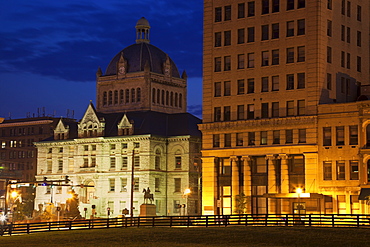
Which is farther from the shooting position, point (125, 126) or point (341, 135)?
point (125, 126)

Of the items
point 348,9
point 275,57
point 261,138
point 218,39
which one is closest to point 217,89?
point 218,39

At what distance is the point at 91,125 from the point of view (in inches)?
6614

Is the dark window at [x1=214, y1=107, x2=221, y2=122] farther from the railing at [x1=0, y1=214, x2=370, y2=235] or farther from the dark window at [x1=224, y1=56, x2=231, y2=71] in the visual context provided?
the railing at [x1=0, y1=214, x2=370, y2=235]

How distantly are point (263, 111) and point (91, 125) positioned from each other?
70687mm

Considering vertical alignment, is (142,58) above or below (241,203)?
above

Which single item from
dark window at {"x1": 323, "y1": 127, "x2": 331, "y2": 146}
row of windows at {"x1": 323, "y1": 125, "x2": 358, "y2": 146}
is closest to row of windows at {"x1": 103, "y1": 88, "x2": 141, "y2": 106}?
dark window at {"x1": 323, "y1": 127, "x2": 331, "y2": 146}

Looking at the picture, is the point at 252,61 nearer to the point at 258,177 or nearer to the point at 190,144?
the point at 258,177

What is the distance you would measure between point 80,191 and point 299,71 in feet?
248

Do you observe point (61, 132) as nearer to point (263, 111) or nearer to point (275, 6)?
point (263, 111)

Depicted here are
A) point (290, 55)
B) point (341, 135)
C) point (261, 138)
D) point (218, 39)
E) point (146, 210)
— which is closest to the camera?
point (341, 135)

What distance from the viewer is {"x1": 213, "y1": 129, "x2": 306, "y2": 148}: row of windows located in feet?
327

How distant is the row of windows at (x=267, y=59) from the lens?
3984 inches

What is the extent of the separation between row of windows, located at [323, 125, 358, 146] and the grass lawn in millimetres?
25741

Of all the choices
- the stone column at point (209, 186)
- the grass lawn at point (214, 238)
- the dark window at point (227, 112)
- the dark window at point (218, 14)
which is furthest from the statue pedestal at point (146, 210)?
the dark window at point (218, 14)
